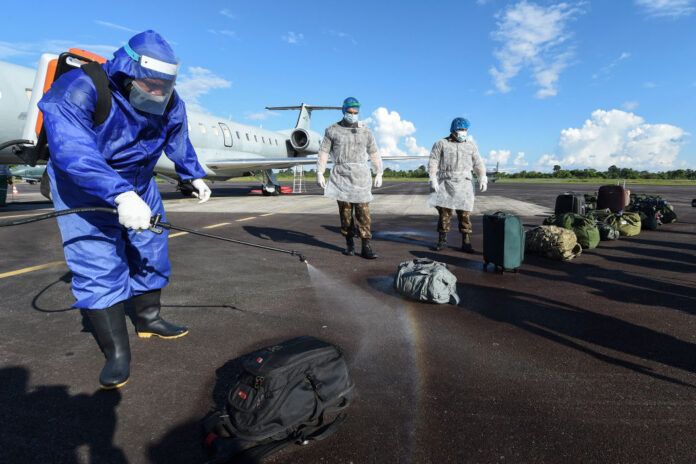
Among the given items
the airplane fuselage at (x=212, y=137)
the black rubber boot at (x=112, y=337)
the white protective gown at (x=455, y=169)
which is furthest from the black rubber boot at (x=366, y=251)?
the airplane fuselage at (x=212, y=137)

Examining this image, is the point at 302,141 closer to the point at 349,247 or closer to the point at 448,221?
the point at 448,221

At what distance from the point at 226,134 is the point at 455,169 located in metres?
14.9

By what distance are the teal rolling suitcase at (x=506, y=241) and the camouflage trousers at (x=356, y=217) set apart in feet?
6.32

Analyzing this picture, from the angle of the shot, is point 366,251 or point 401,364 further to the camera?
point 366,251

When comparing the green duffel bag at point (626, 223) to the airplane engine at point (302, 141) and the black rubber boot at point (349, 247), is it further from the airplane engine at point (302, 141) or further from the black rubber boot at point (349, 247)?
the airplane engine at point (302, 141)

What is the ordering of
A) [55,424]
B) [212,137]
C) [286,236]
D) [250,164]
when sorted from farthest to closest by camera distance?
[212,137], [250,164], [286,236], [55,424]

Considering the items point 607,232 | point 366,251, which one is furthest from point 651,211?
point 366,251

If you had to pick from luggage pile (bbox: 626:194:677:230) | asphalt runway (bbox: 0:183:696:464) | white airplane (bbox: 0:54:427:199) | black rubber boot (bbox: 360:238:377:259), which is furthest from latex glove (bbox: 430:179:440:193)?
luggage pile (bbox: 626:194:677:230)

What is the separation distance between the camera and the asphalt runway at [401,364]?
1872 mm

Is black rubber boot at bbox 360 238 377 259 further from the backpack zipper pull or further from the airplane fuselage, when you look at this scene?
the airplane fuselage

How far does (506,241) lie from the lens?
517cm

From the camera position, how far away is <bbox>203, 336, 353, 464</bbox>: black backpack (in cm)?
177

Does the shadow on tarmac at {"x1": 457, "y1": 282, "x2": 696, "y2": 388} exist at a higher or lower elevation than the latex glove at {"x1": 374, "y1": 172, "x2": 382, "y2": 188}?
lower

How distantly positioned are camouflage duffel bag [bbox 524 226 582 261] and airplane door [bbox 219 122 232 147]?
52.0 ft
